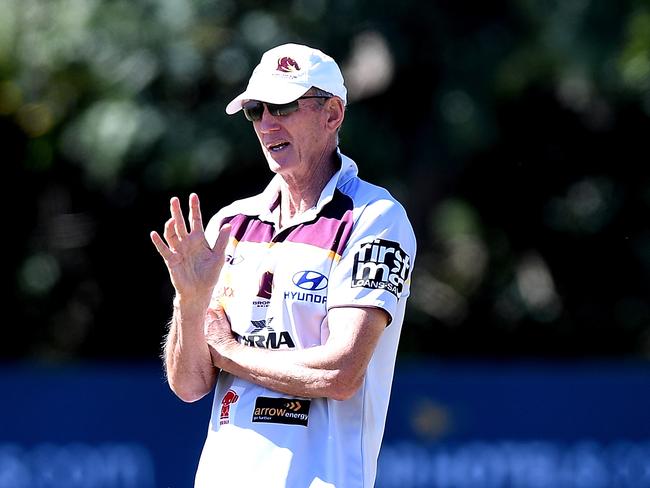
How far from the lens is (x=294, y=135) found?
344 cm

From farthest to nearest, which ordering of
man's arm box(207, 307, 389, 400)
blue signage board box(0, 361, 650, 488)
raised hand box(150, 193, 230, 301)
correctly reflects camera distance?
1. blue signage board box(0, 361, 650, 488)
2. raised hand box(150, 193, 230, 301)
3. man's arm box(207, 307, 389, 400)

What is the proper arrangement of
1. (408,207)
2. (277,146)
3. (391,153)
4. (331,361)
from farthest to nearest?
(408,207), (391,153), (277,146), (331,361)

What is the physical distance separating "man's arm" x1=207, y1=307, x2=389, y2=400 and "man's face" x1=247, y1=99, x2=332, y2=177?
1.44 ft

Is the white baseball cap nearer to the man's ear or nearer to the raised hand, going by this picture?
the man's ear

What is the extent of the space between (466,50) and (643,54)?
4.18m

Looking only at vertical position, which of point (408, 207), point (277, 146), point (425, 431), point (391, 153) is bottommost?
point (277, 146)

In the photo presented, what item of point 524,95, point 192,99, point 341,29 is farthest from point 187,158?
point 524,95

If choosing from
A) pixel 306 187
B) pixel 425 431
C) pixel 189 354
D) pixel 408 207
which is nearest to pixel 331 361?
pixel 189 354

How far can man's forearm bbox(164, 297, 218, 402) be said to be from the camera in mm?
3375

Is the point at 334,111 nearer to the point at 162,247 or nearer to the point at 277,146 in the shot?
the point at 277,146

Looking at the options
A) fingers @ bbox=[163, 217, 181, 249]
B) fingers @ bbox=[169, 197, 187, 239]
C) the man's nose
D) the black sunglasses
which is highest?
the black sunglasses

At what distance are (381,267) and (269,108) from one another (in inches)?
21.3

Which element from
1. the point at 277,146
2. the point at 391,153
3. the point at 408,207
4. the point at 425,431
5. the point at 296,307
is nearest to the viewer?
the point at 296,307

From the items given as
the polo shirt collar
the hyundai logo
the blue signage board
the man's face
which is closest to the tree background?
the blue signage board
